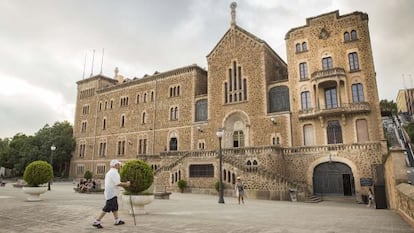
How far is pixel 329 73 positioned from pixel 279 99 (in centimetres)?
551

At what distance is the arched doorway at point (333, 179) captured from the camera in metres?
23.7

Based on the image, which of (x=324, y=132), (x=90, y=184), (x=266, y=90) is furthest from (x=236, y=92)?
(x=90, y=184)

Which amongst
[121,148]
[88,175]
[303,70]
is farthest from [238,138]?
[88,175]

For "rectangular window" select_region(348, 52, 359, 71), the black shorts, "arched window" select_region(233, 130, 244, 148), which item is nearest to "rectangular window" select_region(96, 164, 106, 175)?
"arched window" select_region(233, 130, 244, 148)

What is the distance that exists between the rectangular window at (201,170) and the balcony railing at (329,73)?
43.5ft

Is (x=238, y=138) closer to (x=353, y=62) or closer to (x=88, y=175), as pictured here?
(x=353, y=62)

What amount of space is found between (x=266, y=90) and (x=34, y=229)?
25458 mm

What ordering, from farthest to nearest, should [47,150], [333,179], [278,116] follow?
[47,150] → [278,116] → [333,179]

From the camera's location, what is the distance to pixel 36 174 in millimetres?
14844

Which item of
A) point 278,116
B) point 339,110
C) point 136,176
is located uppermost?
point 278,116

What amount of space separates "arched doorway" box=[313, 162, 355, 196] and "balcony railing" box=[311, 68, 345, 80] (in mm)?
8052

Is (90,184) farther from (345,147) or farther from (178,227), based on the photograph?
(345,147)

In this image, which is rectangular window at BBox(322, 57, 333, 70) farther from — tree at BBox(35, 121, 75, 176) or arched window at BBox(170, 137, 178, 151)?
tree at BBox(35, 121, 75, 176)

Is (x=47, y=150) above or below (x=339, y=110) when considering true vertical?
below
